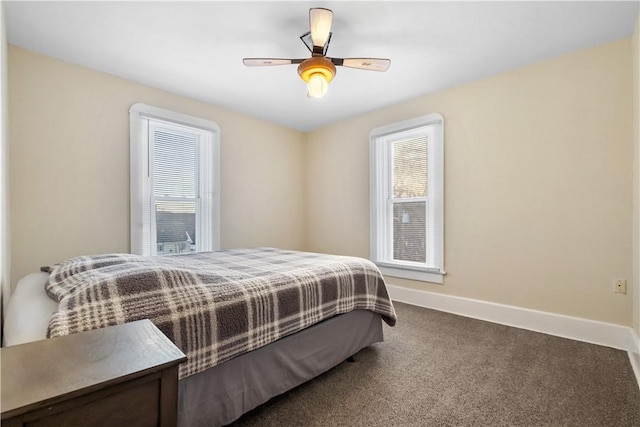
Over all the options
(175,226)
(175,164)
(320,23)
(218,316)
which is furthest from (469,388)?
(175,164)

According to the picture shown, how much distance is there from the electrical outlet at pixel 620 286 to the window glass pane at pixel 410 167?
69.0 inches

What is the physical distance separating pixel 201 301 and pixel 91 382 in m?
0.70

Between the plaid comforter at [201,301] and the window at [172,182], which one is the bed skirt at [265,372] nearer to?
the plaid comforter at [201,301]

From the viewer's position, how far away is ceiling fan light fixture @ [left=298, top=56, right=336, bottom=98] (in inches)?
80.4

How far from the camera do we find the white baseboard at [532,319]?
2.27 meters

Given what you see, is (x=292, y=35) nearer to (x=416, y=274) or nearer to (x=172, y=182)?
(x=172, y=182)

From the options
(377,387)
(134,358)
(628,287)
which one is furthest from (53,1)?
(628,287)

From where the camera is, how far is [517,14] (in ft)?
6.68

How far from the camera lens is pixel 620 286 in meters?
2.28

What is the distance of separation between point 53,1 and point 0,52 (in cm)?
46

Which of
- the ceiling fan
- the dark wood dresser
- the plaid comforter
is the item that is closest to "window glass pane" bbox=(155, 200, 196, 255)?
the plaid comforter

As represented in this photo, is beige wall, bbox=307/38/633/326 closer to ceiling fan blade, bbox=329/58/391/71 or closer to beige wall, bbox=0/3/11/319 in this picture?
ceiling fan blade, bbox=329/58/391/71

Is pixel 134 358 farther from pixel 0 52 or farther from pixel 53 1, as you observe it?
pixel 53 1

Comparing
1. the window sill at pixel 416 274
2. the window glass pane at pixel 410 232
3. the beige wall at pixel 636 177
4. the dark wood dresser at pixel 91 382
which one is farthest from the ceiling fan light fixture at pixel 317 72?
the window sill at pixel 416 274
